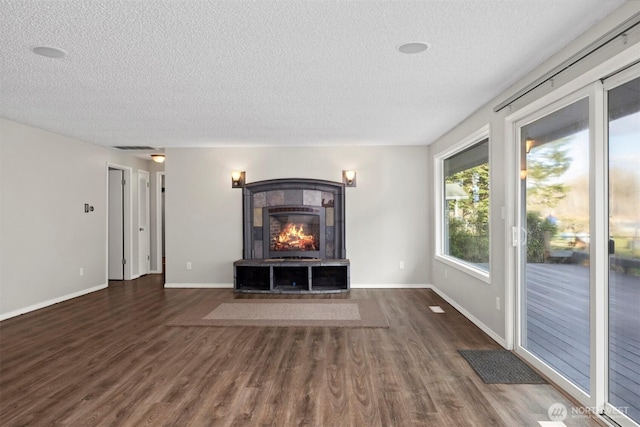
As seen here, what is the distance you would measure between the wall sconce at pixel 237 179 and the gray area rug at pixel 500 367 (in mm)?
4332

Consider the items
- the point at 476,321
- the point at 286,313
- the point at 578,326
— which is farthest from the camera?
the point at 286,313

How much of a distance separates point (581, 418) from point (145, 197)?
769cm

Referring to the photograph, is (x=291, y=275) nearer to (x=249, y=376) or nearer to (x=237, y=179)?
(x=237, y=179)

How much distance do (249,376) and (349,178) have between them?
4.05 m

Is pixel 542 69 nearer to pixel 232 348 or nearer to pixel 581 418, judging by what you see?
pixel 581 418

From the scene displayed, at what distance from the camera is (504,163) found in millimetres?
3602

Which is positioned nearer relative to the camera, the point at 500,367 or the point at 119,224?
the point at 500,367

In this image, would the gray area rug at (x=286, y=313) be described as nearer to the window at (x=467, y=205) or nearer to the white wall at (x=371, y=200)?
the white wall at (x=371, y=200)

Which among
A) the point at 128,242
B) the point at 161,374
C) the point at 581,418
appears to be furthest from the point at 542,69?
the point at 128,242

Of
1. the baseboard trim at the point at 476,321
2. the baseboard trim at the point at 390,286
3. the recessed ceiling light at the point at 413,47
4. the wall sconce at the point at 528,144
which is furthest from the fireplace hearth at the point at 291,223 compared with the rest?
the recessed ceiling light at the point at 413,47

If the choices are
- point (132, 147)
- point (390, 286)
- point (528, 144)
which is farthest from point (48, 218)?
point (528, 144)

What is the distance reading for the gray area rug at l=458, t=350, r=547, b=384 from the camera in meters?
2.86

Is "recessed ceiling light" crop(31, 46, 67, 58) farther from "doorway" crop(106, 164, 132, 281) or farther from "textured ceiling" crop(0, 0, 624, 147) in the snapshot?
"doorway" crop(106, 164, 132, 281)

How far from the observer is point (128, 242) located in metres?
7.33
